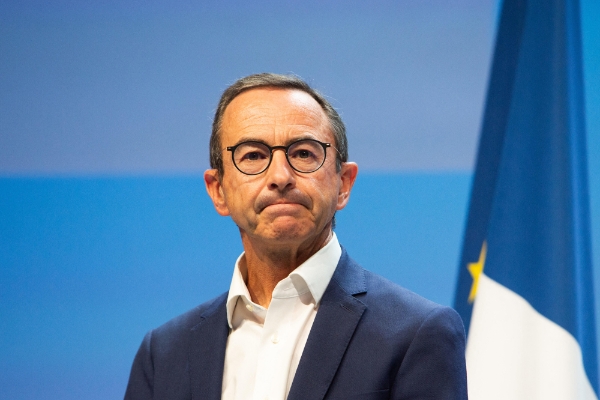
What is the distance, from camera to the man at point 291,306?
5.69 feet

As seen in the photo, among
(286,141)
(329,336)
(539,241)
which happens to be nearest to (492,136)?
(539,241)

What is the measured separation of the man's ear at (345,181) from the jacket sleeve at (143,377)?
68cm

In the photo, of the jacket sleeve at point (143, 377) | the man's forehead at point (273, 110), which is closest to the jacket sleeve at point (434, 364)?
the man's forehead at point (273, 110)

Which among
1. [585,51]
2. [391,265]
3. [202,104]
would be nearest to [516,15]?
[585,51]

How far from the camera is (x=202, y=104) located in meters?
3.36

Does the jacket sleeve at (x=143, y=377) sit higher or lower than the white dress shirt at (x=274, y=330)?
lower

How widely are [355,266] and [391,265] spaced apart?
1.21m

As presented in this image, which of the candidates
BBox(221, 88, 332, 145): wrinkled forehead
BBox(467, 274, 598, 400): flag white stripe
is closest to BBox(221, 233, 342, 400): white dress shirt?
BBox(221, 88, 332, 145): wrinkled forehead

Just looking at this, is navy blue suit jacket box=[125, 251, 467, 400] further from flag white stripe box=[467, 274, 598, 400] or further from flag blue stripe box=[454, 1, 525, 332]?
flag blue stripe box=[454, 1, 525, 332]

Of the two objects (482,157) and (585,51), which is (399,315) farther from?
(585,51)

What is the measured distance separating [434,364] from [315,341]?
289 millimetres

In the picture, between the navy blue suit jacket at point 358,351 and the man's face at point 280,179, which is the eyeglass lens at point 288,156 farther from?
the navy blue suit jacket at point 358,351

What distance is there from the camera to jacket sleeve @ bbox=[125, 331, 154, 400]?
206 cm

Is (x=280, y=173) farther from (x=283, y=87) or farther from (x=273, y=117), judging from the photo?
(x=283, y=87)
